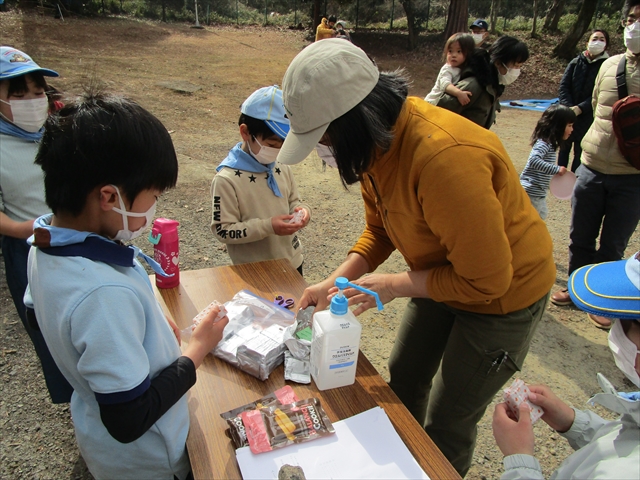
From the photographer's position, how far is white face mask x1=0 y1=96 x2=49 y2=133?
207 centimetres

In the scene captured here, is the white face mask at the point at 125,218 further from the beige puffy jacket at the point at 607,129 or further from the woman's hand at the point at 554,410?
the beige puffy jacket at the point at 607,129

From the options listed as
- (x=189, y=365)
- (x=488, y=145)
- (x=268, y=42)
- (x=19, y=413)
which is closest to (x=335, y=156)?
(x=488, y=145)

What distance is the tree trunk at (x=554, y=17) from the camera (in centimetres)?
1828

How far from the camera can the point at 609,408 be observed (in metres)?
1.19

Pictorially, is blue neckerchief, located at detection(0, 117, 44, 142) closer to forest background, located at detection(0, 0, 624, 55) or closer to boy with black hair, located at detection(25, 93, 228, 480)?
boy with black hair, located at detection(25, 93, 228, 480)

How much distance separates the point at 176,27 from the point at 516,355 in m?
18.9

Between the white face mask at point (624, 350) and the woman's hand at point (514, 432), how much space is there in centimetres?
30

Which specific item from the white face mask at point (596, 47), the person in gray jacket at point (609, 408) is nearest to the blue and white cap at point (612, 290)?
the person in gray jacket at point (609, 408)

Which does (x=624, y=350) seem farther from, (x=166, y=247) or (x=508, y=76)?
(x=508, y=76)

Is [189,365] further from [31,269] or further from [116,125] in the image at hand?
[116,125]

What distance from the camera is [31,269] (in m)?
1.11

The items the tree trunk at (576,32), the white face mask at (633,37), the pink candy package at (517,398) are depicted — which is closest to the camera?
the pink candy package at (517,398)

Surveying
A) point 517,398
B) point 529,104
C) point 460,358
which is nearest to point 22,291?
point 460,358

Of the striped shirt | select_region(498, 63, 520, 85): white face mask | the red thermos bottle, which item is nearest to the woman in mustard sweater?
the red thermos bottle
